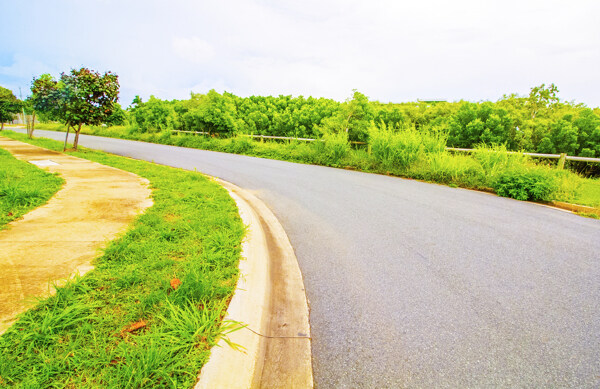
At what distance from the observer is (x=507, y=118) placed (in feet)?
64.6

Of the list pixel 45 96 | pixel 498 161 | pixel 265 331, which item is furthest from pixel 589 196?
pixel 45 96

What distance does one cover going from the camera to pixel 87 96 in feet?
35.6

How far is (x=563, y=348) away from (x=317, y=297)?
5.74ft

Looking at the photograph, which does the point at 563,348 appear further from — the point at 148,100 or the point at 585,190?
the point at 148,100

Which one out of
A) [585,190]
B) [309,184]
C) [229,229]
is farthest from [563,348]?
[585,190]

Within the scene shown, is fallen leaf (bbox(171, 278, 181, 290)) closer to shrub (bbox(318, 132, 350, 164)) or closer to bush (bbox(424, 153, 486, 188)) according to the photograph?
bush (bbox(424, 153, 486, 188))

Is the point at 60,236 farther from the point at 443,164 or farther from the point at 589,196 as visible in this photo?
the point at 589,196

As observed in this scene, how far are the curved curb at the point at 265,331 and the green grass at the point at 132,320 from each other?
0.10 m

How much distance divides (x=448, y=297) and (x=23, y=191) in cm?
591

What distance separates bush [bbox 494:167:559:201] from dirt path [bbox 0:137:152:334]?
8.48m

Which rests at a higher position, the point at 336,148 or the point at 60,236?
the point at 336,148

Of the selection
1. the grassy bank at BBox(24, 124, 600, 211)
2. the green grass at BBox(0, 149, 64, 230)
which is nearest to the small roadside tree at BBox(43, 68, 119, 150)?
the green grass at BBox(0, 149, 64, 230)

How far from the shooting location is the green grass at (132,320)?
4.81 ft

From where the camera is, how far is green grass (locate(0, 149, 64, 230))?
3.78 meters
